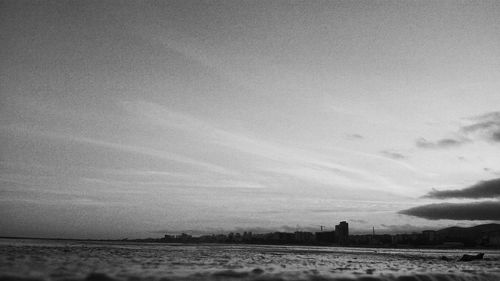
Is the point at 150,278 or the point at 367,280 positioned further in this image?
the point at 367,280

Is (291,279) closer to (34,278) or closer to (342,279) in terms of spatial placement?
(342,279)

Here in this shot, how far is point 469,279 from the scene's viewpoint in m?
18.6

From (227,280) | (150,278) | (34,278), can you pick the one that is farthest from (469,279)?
(34,278)

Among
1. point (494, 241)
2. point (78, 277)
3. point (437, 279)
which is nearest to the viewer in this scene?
point (78, 277)

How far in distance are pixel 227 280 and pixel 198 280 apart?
1.09m

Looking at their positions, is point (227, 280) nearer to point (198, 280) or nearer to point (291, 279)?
point (198, 280)

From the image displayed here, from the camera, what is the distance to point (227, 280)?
13.3m

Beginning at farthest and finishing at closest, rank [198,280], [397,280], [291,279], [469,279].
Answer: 1. [469,279]
2. [397,280]
3. [291,279]
4. [198,280]

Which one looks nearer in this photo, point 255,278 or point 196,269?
point 255,278

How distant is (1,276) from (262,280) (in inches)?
336

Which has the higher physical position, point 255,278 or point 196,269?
point 255,278

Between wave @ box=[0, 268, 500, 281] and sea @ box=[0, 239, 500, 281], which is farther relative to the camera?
sea @ box=[0, 239, 500, 281]

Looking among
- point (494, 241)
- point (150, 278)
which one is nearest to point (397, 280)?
point (150, 278)

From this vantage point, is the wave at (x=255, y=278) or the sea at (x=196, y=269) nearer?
the wave at (x=255, y=278)
